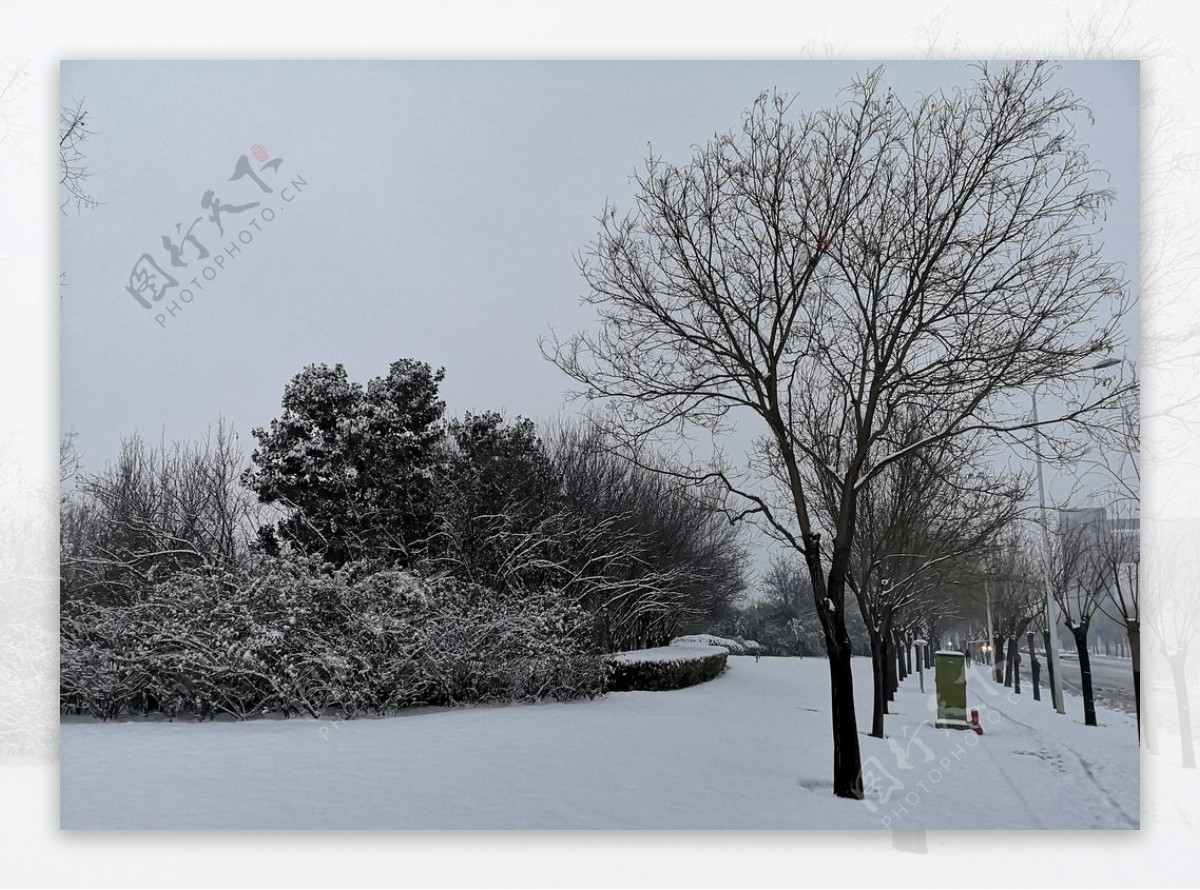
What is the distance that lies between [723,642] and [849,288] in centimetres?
354

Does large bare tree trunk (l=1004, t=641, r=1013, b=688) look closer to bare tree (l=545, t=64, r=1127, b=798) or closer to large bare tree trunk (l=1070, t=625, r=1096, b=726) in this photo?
large bare tree trunk (l=1070, t=625, r=1096, b=726)

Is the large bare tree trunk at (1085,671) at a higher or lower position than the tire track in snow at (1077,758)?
higher

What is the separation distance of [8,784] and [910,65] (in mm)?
6329

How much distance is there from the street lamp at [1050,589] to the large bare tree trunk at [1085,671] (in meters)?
0.14

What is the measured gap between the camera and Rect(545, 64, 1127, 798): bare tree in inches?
179

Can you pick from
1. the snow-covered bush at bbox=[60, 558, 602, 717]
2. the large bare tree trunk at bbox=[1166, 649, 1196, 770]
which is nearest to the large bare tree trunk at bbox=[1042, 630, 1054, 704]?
the large bare tree trunk at bbox=[1166, 649, 1196, 770]

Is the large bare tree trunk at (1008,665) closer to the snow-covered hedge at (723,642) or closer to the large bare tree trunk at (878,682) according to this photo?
the large bare tree trunk at (878,682)

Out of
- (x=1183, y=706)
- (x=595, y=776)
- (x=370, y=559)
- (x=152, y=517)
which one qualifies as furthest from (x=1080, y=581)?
(x=152, y=517)

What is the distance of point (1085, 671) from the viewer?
19.7ft

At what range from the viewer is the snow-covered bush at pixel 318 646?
5.36 meters

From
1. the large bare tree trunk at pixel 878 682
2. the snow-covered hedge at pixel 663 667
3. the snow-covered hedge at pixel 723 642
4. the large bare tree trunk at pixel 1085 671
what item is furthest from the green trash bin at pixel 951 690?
the snow-covered hedge at pixel 663 667

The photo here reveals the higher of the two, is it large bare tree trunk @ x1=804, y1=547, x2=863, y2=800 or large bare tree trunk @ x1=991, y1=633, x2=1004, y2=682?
large bare tree trunk @ x1=804, y1=547, x2=863, y2=800

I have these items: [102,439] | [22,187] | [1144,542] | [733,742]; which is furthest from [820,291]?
[22,187]

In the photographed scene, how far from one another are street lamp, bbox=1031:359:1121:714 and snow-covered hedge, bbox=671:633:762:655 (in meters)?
2.14
